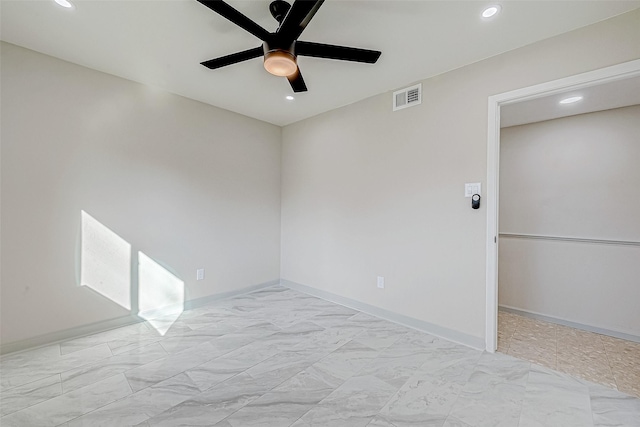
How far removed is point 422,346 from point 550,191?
7.68ft

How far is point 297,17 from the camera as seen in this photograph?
1.48 meters

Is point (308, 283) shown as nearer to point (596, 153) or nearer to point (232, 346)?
point (232, 346)

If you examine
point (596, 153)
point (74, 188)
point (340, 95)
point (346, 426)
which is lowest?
point (346, 426)

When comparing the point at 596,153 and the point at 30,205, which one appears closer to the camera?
the point at 30,205

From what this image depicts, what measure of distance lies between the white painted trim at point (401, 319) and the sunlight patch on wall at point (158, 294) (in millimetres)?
1577

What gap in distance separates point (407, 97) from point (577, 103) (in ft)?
5.22

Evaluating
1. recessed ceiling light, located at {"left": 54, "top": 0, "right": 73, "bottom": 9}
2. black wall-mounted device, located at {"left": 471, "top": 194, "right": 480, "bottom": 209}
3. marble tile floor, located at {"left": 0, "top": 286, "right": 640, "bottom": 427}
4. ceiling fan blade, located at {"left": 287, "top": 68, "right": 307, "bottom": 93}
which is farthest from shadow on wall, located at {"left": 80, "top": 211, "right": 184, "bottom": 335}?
black wall-mounted device, located at {"left": 471, "top": 194, "right": 480, "bottom": 209}

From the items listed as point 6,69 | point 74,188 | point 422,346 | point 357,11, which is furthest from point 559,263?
point 6,69

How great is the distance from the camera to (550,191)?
3.18 m

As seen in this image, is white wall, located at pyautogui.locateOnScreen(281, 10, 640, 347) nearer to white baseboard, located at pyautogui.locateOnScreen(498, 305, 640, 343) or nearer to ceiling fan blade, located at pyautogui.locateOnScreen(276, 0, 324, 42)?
white baseboard, located at pyautogui.locateOnScreen(498, 305, 640, 343)

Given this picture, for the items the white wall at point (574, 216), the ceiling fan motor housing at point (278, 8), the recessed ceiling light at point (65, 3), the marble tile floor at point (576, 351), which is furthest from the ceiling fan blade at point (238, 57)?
the white wall at point (574, 216)

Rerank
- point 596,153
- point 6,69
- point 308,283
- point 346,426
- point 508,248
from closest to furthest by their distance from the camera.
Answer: point 346,426, point 6,69, point 596,153, point 508,248, point 308,283

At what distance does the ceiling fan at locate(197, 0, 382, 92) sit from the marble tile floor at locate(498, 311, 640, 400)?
270 cm

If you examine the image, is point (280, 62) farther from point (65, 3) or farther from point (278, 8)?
point (65, 3)
